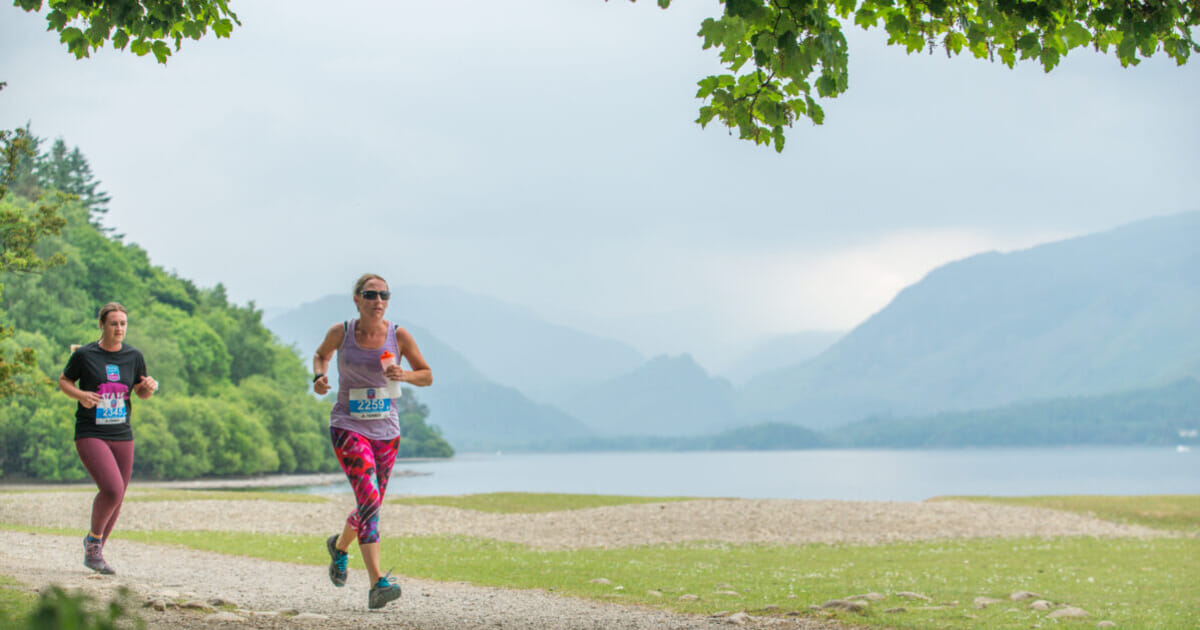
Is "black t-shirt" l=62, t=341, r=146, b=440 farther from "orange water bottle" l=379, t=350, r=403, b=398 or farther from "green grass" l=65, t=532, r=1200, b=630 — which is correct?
"green grass" l=65, t=532, r=1200, b=630

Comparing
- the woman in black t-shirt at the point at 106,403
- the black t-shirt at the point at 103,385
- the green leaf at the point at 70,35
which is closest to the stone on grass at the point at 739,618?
the woman in black t-shirt at the point at 106,403

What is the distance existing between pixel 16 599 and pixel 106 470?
2352 millimetres

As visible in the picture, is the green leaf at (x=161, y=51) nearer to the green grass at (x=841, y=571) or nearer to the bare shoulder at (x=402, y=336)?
the bare shoulder at (x=402, y=336)

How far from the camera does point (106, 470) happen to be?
11.2 metres

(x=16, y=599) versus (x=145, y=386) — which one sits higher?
(x=145, y=386)

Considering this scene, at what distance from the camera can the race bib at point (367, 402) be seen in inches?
384

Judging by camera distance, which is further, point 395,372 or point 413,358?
point 413,358

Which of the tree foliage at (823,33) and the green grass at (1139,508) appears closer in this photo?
the tree foliage at (823,33)

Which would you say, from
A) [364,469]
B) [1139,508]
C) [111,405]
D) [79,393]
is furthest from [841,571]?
[1139,508]

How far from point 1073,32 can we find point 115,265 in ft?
311

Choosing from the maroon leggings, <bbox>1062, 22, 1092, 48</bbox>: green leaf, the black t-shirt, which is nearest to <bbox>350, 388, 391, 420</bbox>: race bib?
the maroon leggings

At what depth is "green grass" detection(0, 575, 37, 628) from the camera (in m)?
8.20

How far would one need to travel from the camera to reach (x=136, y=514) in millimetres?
27062

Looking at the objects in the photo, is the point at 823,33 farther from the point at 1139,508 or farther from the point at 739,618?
the point at 1139,508
